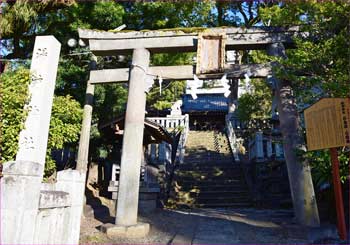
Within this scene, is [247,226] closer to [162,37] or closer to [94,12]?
[162,37]

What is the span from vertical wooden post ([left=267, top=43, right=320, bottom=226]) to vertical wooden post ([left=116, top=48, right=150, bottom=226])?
320 cm

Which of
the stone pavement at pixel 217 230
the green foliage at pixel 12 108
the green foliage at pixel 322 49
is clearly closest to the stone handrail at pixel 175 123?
the stone pavement at pixel 217 230

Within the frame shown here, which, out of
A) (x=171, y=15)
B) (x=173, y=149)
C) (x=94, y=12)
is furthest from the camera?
(x=173, y=149)

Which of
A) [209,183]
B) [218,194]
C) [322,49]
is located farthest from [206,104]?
Result: [322,49]

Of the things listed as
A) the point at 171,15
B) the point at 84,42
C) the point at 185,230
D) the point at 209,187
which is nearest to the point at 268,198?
the point at 209,187

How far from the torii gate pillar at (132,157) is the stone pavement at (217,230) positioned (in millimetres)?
286

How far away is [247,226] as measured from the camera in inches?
261

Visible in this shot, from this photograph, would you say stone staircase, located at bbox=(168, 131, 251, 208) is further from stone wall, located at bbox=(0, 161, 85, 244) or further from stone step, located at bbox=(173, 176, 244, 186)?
stone wall, located at bbox=(0, 161, 85, 244)

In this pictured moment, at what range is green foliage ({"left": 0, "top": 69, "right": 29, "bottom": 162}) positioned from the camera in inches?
209

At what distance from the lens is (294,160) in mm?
6586

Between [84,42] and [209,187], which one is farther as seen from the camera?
[209,187]

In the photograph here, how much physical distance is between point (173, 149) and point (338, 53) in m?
11.0

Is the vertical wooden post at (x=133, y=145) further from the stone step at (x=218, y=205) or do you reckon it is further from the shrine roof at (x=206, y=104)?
the shrine roof at (x=206, y=104)

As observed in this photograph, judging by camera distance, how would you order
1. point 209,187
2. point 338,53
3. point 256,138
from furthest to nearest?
1. point 256,138
2. point 209,187
3. point 338,53
